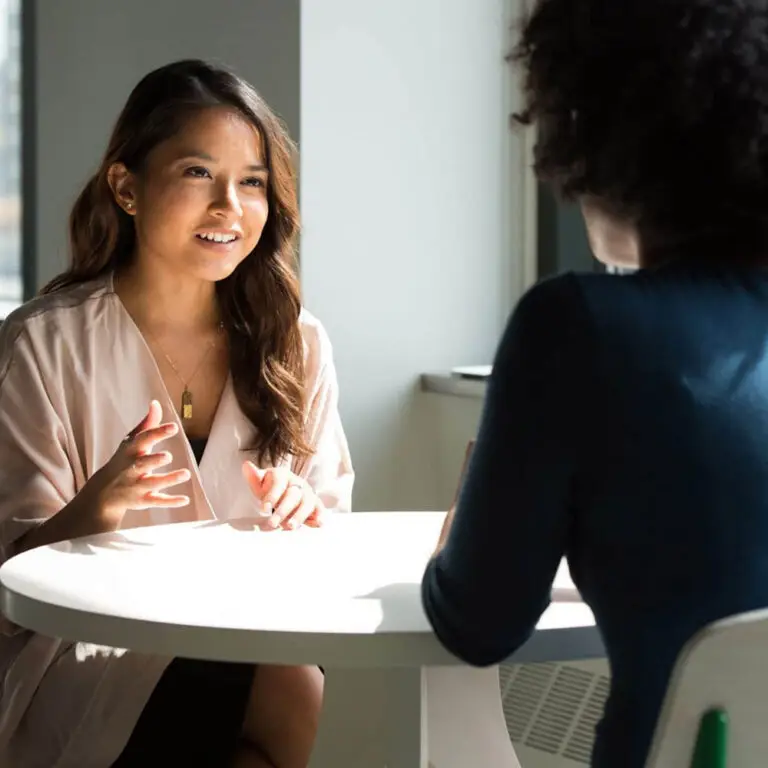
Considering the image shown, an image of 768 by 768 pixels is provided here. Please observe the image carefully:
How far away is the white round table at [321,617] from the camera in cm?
117

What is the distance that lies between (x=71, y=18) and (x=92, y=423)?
4.67 feet

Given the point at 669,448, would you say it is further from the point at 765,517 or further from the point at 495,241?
the point at 495,241

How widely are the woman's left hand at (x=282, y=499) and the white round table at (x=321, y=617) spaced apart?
4 cm

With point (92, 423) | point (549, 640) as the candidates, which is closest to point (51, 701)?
point (92, 423)

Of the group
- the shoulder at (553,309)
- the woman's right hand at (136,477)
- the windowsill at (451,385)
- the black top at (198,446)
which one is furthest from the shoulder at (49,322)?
the windowsill at (451,385)

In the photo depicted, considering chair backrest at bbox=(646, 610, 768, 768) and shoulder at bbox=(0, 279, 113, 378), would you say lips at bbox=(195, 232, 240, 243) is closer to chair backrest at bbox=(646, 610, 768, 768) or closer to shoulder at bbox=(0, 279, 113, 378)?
shoulder at bbox=(0, 279, 113, 378)

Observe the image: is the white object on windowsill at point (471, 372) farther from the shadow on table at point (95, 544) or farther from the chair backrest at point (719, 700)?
the chair backrest at point (719, 700)

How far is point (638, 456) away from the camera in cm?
97

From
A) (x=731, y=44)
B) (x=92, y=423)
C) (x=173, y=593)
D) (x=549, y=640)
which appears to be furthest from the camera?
(x=92, y=423)

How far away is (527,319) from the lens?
981 mm

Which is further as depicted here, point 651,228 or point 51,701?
point 51,701

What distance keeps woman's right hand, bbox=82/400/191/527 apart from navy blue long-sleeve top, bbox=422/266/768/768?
71 centimetres

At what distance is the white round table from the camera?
45.9 inches

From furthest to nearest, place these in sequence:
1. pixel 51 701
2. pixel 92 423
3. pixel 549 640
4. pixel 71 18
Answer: pixel 71 18, pixel 92 423, pixel 51 701, pixel 549 640
